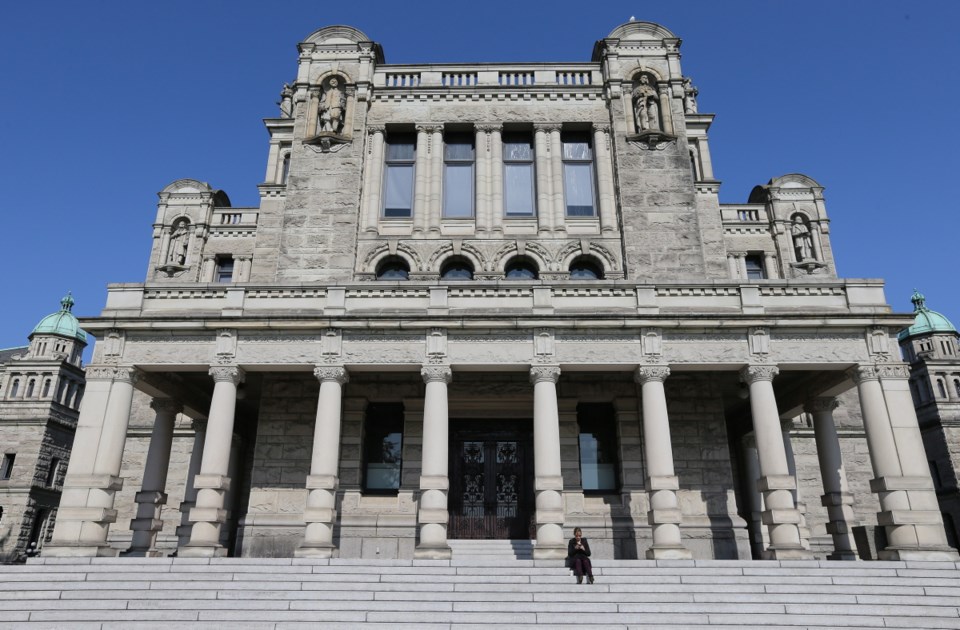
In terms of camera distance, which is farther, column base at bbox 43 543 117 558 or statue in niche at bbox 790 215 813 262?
statue in niche at bbox 790 215 813 262

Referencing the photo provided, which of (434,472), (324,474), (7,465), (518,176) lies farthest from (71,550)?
(7,465)

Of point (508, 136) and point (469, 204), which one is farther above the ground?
point (508, 136)

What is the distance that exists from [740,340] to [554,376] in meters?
5.29

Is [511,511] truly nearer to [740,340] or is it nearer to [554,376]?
[554,376]

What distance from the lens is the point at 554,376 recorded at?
19266 mm

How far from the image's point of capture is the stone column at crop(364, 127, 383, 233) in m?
25.8

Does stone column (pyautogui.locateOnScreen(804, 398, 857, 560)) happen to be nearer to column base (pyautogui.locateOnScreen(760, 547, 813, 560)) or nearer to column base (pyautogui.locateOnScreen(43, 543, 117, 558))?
column base (pyautogui.locateOnScreen(760, 547, 813, 560))

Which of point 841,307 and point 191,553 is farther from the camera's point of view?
point 841,307

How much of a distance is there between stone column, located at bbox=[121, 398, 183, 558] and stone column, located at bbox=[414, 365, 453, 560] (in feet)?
28.3

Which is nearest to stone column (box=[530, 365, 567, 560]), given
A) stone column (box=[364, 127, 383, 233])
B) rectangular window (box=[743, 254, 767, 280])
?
stone column (box=[364, 127, 383, 233])

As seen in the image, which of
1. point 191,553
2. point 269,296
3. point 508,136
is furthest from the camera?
point 508,136

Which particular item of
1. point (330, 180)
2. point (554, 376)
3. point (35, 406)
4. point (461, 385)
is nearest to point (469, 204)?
point (330, 180)

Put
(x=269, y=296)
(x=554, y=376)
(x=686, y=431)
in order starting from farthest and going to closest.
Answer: (x=686, y=431) < (x=269, y=296) < (x=554, y=376)

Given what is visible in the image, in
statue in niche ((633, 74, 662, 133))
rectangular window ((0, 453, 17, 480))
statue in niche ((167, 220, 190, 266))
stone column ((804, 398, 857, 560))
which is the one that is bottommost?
stone column ((804, 398, 857, 560))
